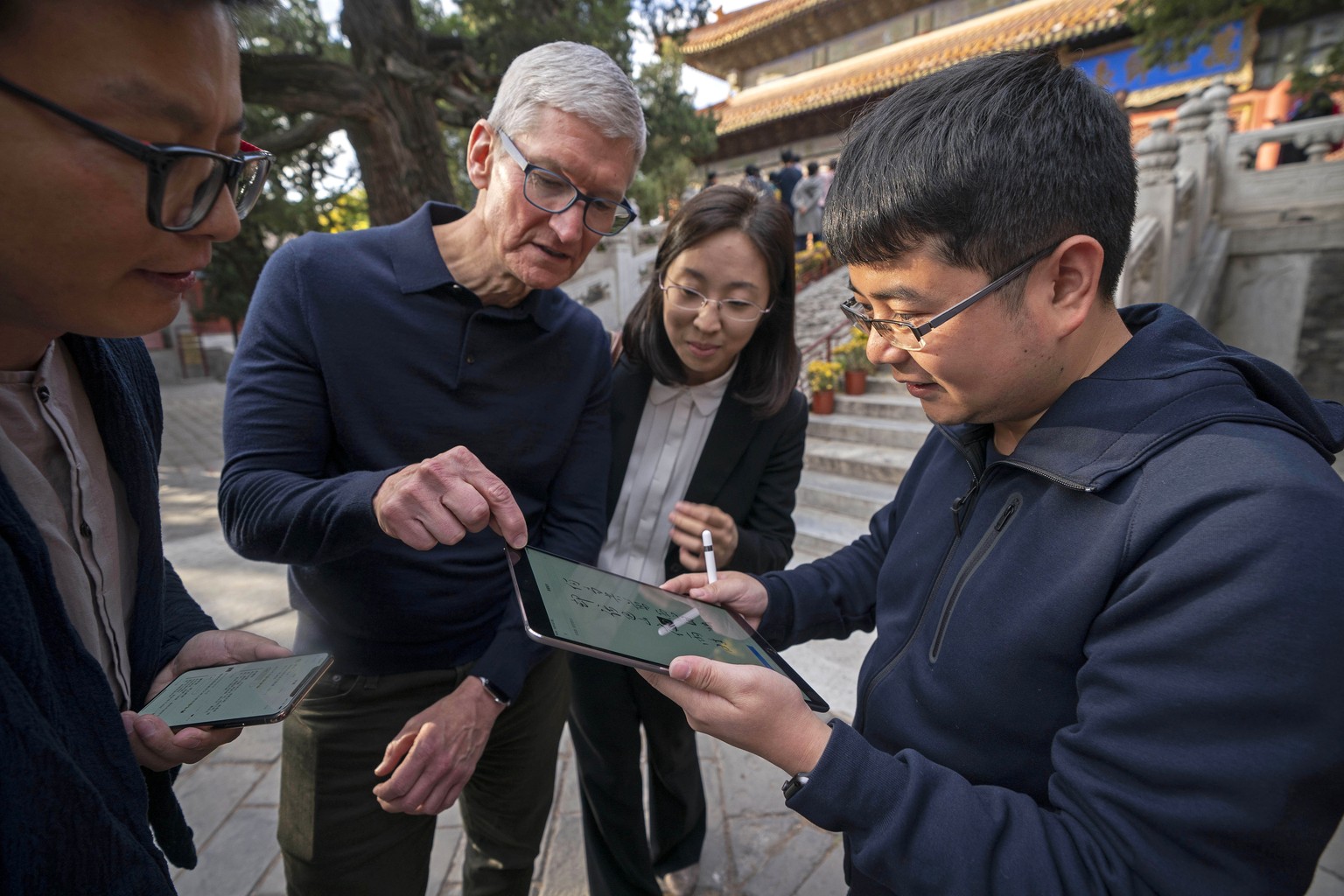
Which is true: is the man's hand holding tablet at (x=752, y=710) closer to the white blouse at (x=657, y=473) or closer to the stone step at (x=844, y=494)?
the white blouse at (x=657, y=473)

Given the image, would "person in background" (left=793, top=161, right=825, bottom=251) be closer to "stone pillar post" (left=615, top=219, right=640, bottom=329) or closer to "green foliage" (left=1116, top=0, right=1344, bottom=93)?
"stone pillar post" (left=615, top=219, right=640, bottom=329)

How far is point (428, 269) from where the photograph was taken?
158 centimetres

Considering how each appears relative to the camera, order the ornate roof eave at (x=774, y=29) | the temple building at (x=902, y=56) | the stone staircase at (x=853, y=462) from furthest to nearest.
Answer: the ornate roof eave at (x=774, y=29) → the temple building at (x=902, y=56) → the stone staircase at (x=853, y=462)

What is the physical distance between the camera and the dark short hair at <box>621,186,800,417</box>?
6.10 ft

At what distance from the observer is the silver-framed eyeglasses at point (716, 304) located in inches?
73.4

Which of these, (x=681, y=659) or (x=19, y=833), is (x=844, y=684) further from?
(x=19, y=833)

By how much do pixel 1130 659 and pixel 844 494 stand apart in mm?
4786

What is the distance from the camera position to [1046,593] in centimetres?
92

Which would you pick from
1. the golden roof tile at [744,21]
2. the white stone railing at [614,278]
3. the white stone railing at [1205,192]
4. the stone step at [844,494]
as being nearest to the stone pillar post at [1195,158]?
the white stone railing at [1205,192]

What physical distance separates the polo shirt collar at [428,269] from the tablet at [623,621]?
2.06 feet

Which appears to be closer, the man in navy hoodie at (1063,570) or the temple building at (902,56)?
the man in navy hoodie at (1063,570)

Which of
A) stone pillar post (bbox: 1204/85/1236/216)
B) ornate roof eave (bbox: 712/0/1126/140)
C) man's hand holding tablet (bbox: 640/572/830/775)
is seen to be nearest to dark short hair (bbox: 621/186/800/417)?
man's hand holding tablet (bbox: 640/572/830/775)

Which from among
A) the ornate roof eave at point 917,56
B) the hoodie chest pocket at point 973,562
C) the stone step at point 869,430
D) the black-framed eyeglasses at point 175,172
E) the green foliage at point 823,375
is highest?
the ornate roof eave at point 917,56

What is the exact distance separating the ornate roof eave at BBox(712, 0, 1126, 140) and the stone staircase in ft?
21.0
